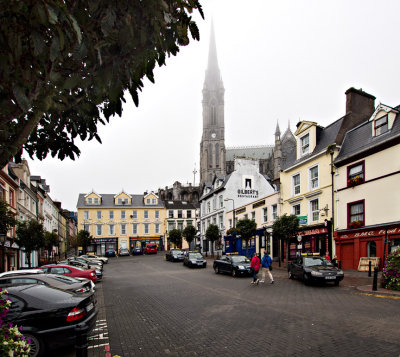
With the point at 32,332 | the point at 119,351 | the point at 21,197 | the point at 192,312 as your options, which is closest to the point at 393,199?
the point at 192,312

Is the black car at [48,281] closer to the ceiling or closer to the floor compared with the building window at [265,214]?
closer to the floor

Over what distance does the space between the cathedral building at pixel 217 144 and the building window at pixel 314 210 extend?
55.9 m

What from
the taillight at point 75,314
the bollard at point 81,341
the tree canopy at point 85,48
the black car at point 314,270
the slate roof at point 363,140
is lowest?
the black car at point 314,270

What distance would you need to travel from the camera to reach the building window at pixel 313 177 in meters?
26.2

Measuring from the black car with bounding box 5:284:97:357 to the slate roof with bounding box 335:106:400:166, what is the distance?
62.4 ft

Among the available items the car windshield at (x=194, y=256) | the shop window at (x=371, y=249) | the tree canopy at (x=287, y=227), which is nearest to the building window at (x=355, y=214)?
the shop window at (x=371, y=249)

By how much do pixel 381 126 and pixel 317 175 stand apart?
6.27 metres

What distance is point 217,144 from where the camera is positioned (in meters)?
94.7

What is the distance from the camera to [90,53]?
141 inches

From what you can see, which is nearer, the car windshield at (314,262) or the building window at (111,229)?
the car windshield at (314,262)

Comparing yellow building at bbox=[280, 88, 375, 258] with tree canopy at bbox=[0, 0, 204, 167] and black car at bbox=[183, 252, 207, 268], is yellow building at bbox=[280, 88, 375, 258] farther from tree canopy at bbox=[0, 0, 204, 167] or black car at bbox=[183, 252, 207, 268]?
tree canopy at bbox=[0, 0, 204, 167]

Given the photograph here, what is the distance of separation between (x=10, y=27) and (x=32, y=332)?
512cm

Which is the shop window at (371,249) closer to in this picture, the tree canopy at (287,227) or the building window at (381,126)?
the tree canopy at (287,227)

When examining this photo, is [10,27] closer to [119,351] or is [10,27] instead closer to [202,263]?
[119,351]
